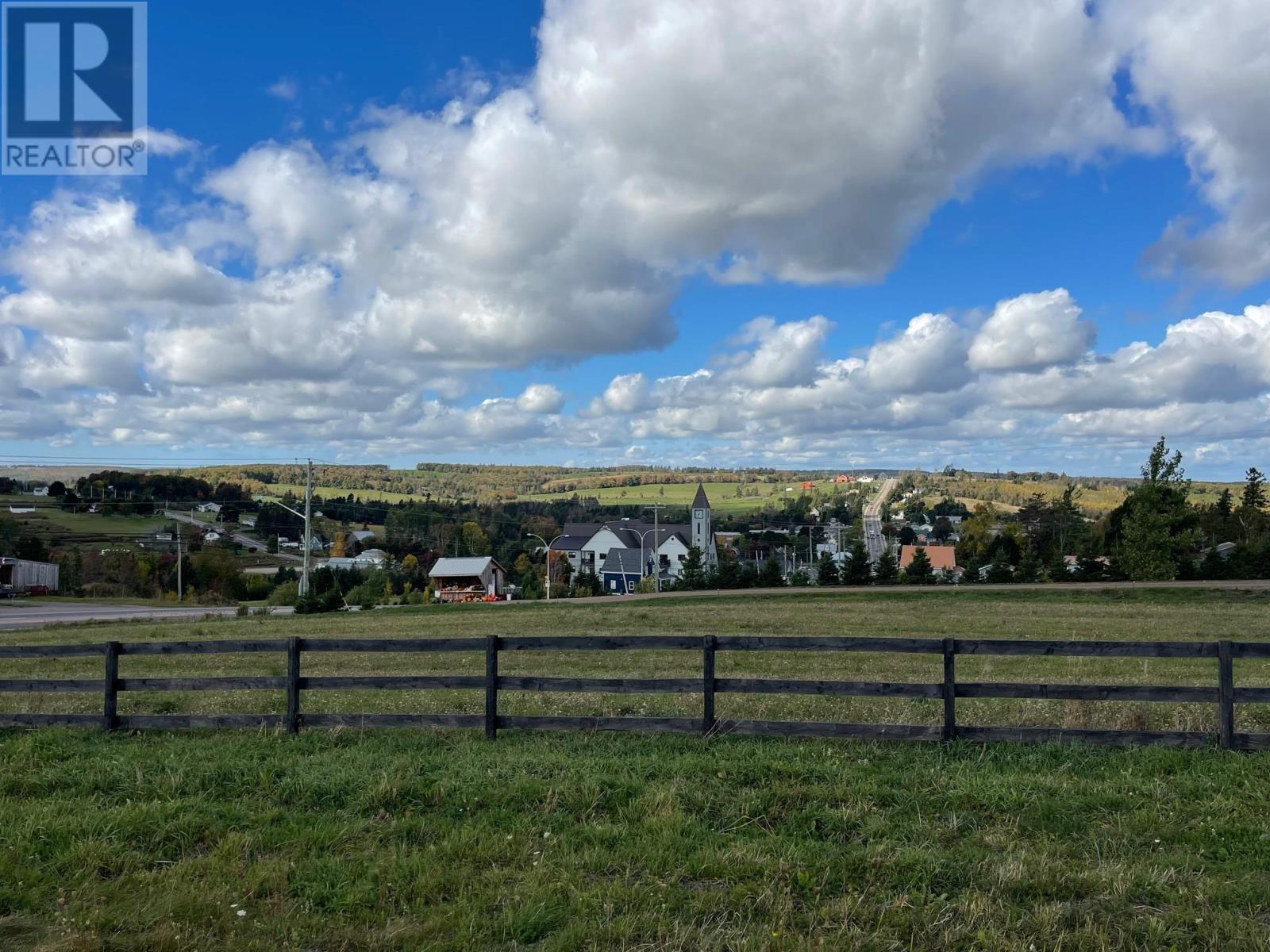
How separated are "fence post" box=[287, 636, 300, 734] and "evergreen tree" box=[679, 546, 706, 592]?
170 ft

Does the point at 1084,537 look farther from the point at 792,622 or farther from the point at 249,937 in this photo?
the point at 249,937

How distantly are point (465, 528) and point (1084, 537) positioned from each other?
2734 inches

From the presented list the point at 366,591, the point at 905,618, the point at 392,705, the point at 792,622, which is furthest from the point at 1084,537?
the point at 392,705

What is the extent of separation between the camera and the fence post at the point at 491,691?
9711mm

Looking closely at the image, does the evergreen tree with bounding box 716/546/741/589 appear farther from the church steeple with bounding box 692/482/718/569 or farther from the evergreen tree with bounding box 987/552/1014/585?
the church steeple with bounding box 692/482/718/569

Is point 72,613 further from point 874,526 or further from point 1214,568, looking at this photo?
point 874,526

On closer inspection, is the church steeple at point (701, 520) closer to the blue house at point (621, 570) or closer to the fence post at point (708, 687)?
the blue house at point (621, 570)

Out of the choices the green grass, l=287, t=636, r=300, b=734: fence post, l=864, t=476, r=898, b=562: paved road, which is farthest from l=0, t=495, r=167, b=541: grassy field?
l=287, t=636, r=300, b=734: fence post

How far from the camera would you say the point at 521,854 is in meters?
6.21

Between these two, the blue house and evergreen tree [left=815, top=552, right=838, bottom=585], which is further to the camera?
the blue house

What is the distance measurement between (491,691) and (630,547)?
9638cm

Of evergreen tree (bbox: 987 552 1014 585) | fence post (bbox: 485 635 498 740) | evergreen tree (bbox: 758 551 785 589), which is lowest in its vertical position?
evergreen tree (bbox: 758 551 785 589)

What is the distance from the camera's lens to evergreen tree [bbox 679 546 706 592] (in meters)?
64.7

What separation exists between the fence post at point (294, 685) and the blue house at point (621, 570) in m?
88.4
